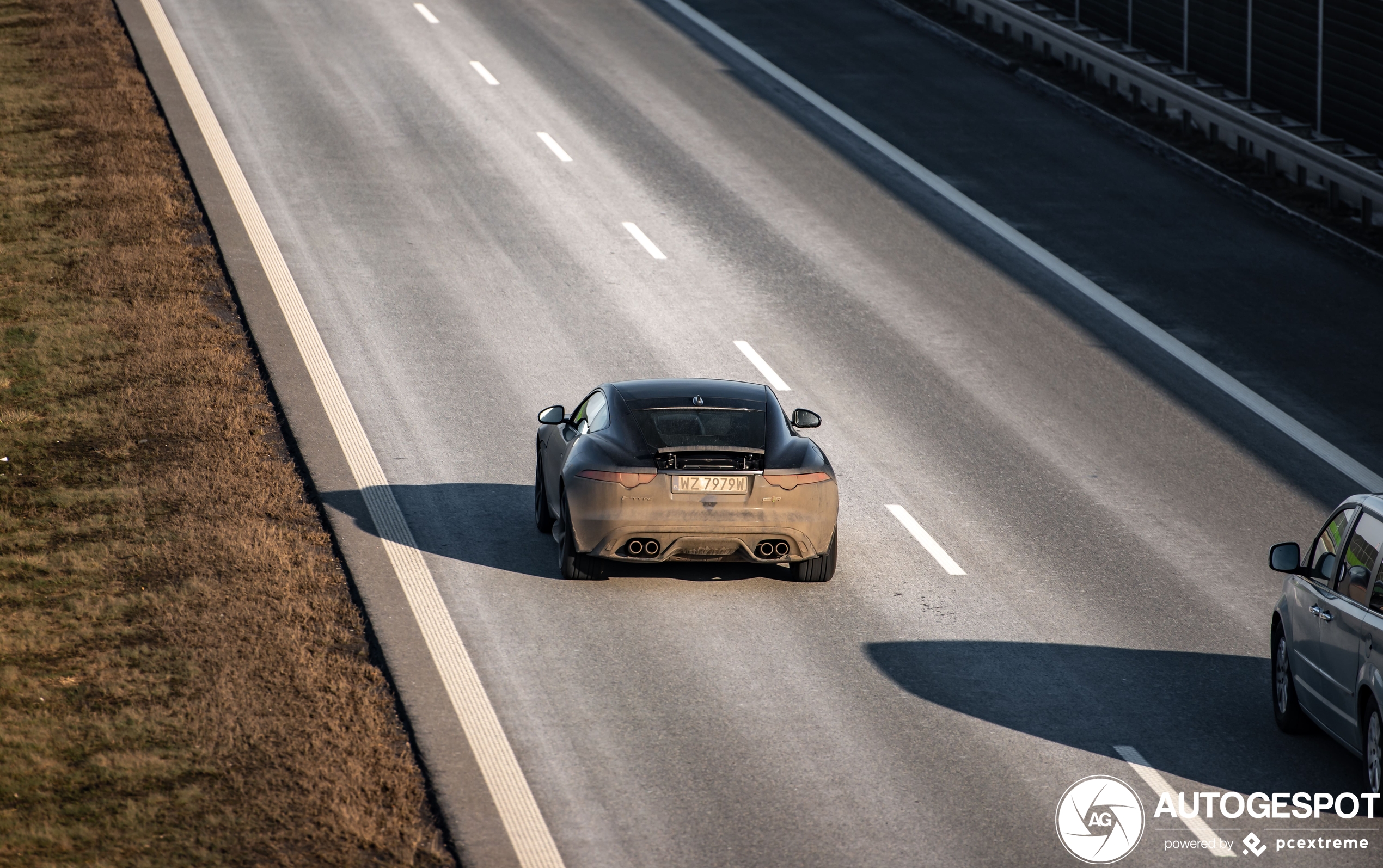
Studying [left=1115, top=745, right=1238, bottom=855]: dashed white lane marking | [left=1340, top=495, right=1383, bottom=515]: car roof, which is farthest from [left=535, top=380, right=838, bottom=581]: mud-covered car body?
[left=1340, top=495, right=1383, bottom=515]: car roof

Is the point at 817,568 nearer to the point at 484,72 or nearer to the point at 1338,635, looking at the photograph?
the point at 1338,635

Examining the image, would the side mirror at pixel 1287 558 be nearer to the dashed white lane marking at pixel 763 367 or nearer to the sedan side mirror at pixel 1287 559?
the sedan side mirror at pixel 1287 559

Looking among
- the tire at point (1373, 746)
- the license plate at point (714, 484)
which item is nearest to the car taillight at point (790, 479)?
the license plate at point (714, 484)

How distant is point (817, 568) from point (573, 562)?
1.81m

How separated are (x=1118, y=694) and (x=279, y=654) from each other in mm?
5371

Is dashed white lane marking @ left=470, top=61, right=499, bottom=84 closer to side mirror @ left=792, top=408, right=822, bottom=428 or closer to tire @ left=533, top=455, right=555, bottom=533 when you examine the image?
tire @ left=533, top=455, right=555, bottom=533

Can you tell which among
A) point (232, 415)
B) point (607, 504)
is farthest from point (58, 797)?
point (232, 415)

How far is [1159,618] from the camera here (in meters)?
13.4

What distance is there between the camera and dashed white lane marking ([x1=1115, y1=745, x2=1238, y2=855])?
960 centimetres

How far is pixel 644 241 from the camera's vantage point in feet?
78.4

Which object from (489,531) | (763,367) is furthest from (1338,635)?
(763,367)

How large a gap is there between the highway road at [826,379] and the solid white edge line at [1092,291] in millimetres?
211

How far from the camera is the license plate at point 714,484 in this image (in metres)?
13.1

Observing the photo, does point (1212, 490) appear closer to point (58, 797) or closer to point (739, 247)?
point (739, 247)
